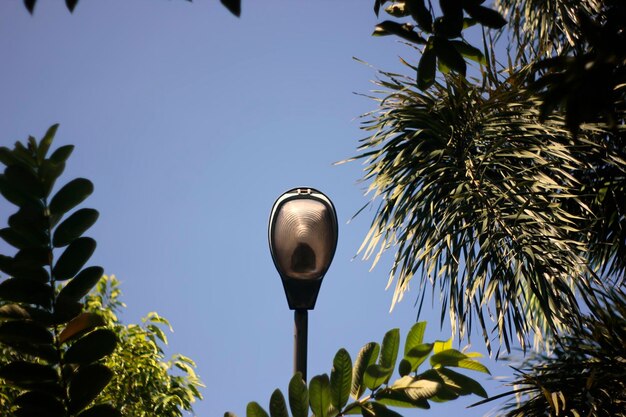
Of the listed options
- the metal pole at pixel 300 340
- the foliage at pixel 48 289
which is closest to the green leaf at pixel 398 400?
the foliage at pixel 48 289

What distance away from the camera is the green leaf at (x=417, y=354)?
3.72ft

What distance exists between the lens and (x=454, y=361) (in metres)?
1.15

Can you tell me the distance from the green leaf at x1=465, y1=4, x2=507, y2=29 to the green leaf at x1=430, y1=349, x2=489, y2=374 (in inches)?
21.5

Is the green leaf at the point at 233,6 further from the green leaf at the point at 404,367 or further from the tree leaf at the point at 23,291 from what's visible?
the green leaf at the point at 404,367

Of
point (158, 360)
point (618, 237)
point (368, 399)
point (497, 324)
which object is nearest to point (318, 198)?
point (368, 399)

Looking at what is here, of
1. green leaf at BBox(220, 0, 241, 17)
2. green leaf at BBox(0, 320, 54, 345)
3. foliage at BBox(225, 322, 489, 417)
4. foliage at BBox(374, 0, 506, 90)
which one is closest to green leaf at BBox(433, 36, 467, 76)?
foliage at BBox(374, 0, 506, 90)

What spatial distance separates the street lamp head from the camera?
2.87 m

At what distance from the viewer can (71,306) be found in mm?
992

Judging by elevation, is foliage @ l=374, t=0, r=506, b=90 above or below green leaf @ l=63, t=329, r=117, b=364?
above

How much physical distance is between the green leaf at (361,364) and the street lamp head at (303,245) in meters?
1.71

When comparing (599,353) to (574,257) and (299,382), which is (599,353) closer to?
(574,257)

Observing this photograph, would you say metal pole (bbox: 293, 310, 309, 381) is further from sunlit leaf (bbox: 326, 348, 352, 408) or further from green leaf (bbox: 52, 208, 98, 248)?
green leaf (bbox: 52, 208, 98, 248)

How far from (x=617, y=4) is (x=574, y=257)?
422 centimetres

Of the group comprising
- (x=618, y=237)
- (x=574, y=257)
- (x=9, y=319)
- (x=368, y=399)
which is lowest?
(x=368, y=399)
